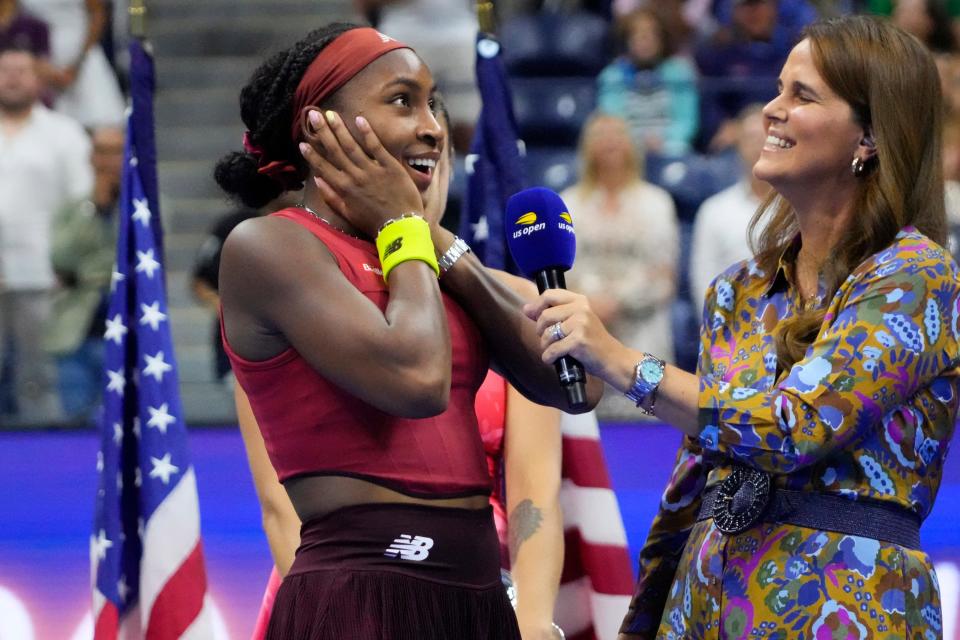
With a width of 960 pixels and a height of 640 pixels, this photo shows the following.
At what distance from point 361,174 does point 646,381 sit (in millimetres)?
524

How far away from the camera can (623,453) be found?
5.14m

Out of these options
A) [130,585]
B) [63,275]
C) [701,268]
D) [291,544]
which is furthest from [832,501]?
[63,275]

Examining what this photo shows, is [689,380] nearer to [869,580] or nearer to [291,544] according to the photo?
[869,580]

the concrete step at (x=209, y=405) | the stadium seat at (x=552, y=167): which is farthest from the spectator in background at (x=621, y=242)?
the concrete step at (x=209, y=405)

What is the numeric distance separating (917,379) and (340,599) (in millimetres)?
904

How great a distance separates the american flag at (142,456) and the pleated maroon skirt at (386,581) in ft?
5.16

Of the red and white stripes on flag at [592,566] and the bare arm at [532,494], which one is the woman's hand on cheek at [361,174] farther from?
the red and white stripes on flag at [592,566]

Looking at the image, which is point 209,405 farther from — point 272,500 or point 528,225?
point 528,225

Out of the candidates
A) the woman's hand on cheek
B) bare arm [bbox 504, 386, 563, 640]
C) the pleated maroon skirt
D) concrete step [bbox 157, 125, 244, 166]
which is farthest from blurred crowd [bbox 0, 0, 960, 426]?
the pleated maroon skirt

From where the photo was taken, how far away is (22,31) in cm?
729

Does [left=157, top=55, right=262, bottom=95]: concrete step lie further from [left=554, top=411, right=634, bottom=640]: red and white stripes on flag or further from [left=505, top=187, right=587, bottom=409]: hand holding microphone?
[left=505, top=187, right=587, bottom=409]: hand holding microphone

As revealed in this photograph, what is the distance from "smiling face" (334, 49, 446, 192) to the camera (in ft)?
7.23

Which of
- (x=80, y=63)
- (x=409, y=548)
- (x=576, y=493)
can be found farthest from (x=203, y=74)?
(x=409, y=548)

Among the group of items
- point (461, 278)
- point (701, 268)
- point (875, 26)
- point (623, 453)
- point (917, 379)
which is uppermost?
point (875, 26)
